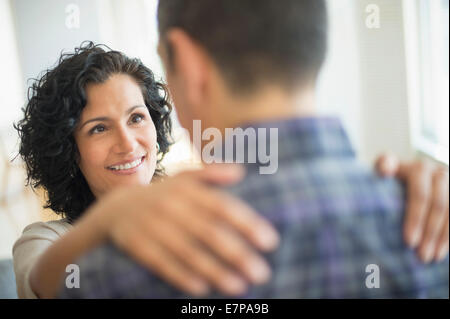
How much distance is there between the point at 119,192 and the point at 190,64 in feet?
0.58

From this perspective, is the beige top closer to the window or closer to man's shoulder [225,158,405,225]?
man's shoulder [225,158,405,225]

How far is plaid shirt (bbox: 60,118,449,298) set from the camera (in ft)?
1.73

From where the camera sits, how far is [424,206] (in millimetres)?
566

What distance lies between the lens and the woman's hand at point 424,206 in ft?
1.85

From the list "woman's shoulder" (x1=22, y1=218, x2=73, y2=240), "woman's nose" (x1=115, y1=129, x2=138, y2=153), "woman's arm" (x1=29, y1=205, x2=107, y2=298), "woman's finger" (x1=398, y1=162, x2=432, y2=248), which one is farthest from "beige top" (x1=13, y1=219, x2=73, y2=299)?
"woman's finger" (x1=398, y1=162, x2=432, y2=248)

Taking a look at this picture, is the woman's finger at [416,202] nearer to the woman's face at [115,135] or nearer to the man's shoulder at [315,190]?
the man's shoulder at [315,190]

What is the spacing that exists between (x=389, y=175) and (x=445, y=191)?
8 centimetres

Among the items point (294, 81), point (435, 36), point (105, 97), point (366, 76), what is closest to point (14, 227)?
point (105, 97)

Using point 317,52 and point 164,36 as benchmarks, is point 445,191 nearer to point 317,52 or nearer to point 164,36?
point 317,52

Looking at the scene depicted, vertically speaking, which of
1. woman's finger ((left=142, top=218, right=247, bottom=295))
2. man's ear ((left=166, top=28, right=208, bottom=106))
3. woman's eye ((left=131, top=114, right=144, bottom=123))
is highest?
man's ear ((left=166, top=28, right=208, bottom=106))

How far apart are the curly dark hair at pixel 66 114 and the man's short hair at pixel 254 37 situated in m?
0.63

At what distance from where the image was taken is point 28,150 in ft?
4.05

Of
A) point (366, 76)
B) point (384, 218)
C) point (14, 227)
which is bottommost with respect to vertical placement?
point (14, 227)

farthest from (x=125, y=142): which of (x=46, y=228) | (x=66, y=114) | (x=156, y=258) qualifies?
(x=156, y=258)
